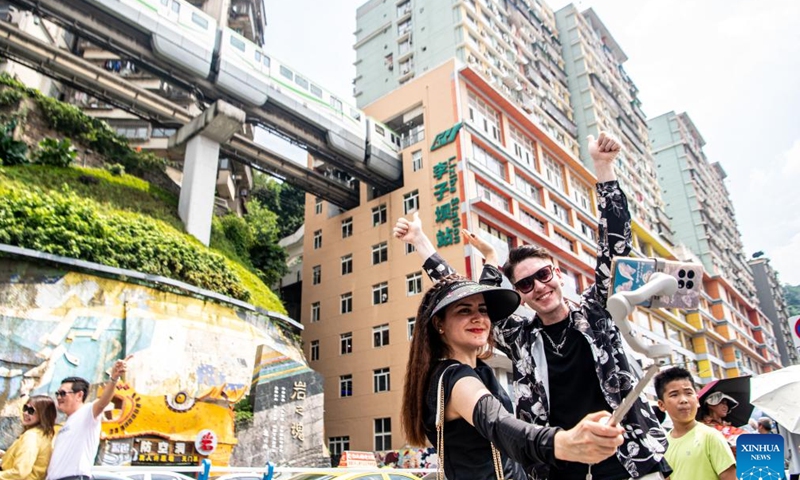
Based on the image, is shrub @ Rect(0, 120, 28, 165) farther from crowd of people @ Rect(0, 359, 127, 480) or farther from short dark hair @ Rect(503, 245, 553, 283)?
short dark hair @ Rect(503, 245, 553, 283)

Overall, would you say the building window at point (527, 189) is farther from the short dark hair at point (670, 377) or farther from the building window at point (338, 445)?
the short dark hair at point (670, 377)

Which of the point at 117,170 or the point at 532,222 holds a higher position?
the point at 532,222

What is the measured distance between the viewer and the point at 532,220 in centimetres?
2805

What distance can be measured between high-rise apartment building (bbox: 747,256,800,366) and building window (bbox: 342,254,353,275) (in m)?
60.9

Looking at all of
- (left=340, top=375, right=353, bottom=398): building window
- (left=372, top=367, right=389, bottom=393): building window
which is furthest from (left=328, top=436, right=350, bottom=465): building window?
(left=372, top=367, right=389, bottom=393): building window

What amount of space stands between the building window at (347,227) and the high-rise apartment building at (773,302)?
6082 centimetres

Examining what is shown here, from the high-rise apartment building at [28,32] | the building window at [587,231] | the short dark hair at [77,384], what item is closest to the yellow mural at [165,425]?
the short dark hair at [77,384]

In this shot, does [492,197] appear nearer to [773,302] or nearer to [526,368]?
[526,368]

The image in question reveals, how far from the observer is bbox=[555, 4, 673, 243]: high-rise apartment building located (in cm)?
4259

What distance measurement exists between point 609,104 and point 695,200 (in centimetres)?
1534

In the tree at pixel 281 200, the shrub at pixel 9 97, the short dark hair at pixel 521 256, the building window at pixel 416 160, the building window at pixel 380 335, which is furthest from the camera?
the tree at pixel 281 200

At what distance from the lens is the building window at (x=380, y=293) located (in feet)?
80.4

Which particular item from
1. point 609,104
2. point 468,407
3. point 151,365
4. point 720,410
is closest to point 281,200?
point 151,365

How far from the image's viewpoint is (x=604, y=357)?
8.04 feet
